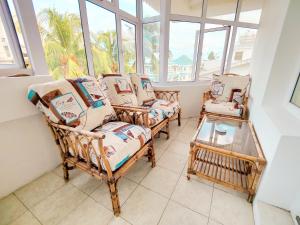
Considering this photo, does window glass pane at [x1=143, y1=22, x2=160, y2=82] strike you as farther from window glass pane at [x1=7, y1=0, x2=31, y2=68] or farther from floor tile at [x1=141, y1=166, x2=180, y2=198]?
window glass pane at [x1=7, y1=0, x2=31, y2=68]

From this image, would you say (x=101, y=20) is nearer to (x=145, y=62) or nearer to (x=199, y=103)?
(x=145, y=62)

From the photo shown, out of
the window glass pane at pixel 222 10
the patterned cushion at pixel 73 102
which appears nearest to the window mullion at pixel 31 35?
the patterned cushion at pixel 73 102

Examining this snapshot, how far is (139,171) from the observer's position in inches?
59.2

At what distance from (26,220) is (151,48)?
274 cm

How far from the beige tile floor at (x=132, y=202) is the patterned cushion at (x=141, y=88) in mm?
1036

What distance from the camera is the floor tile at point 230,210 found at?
1032 millimetres

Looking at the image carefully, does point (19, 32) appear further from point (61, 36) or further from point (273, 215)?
point (273, 215)

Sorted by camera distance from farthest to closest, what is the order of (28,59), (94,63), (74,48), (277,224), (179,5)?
1. (179,5)
2. (94,63)
3. (74,48)
4. (28,59)
5. (277,224)

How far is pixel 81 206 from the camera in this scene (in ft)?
3.72

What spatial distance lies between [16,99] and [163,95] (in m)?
1.93

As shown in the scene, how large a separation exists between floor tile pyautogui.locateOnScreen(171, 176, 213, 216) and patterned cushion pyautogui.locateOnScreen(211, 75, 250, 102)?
5.36ft

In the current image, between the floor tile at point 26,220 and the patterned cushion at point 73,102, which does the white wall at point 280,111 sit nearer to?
the patterned cushion at point 73,102

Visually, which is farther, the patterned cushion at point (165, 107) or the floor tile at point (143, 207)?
the patterned cushion at point (165, 107)

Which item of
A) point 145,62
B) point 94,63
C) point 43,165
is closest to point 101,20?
point 94,63
